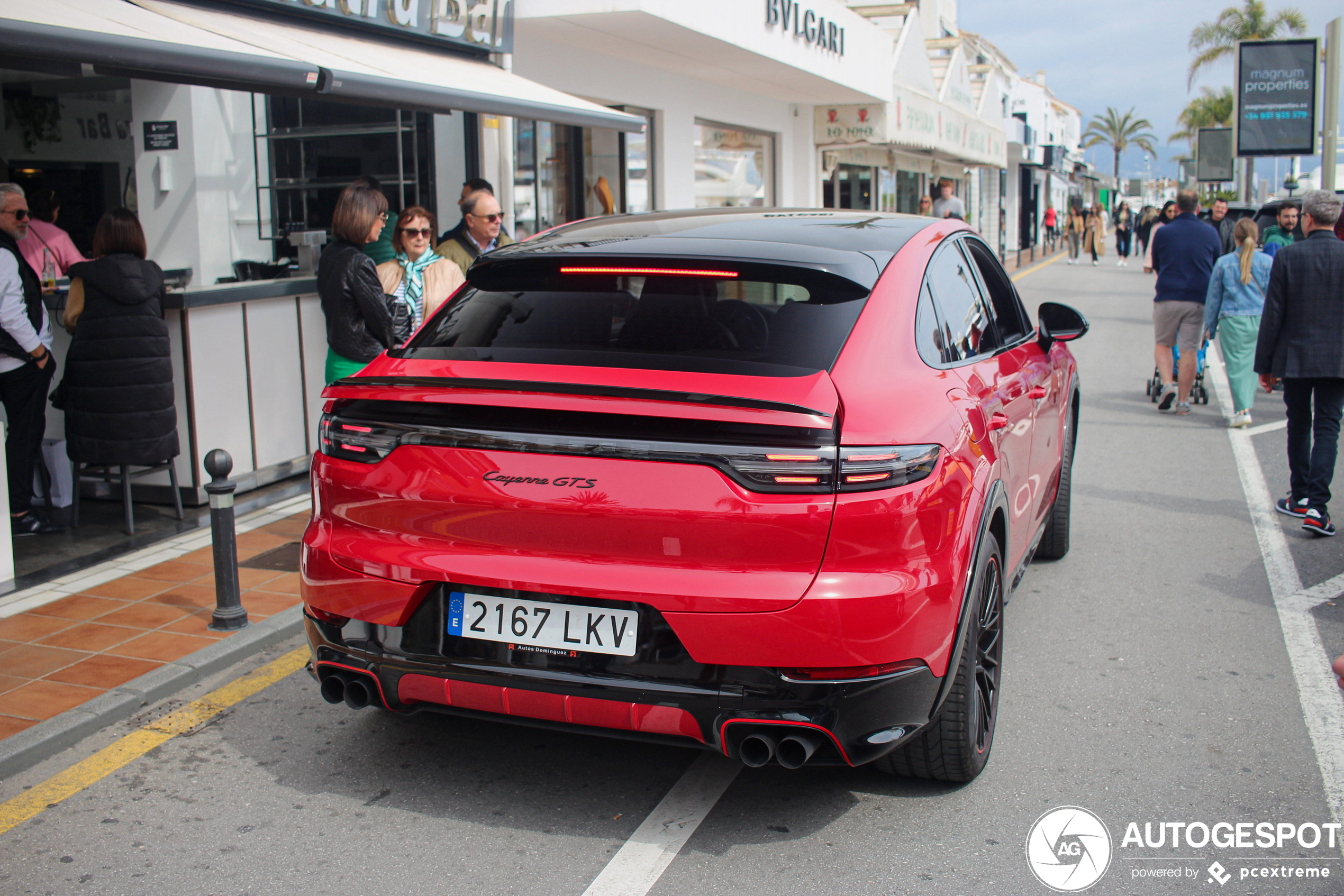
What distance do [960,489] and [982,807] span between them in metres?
0.96

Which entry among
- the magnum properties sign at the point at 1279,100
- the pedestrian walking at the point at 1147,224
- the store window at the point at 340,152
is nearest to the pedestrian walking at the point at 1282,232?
the store window at the point at 340,152

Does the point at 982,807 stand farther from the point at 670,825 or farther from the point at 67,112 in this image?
the point at 67,112

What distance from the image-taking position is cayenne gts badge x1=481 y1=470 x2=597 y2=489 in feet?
9.41

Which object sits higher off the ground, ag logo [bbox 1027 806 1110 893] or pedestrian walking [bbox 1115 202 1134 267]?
pedestrian walking [bbox 1115 202 1134 267]

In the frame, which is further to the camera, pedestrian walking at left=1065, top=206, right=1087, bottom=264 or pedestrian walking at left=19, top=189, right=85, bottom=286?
pedestrian walking at left=1065, top=206, right=1087, bottom=264

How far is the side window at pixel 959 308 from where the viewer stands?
366 centimetres

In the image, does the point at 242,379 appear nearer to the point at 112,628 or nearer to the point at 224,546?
the point at 112,628

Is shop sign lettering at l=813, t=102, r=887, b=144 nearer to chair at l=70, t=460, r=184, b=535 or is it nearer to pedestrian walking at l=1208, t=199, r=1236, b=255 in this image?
pedestrian walking at l=1208, t=199, r=1236, b=255

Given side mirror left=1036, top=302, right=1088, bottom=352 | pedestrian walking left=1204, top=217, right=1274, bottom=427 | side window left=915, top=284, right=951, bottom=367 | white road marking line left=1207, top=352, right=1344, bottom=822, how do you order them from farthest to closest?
pedestrian walking left=1204, top=217, right=1274, bottom=427 < side mirror left=1036, top=302, right=1088, bottom=352 < white road marking line left=1207, top=352, right=1344, bottom=822 < side window left=915, top=284, right=951, bottom=367

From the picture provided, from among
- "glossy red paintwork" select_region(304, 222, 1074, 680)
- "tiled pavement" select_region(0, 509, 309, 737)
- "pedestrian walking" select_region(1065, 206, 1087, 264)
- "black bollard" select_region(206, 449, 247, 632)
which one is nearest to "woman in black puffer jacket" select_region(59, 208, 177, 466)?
"tiled pavement" select_region(0, 509, 309, 737)

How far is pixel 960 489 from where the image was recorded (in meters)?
3.08

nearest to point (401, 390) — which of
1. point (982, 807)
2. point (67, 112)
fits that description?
point (982, 807)

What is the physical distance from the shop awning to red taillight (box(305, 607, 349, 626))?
2.92 m

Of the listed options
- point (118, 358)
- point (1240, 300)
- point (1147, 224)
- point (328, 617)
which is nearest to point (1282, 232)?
point (1240, 300)
